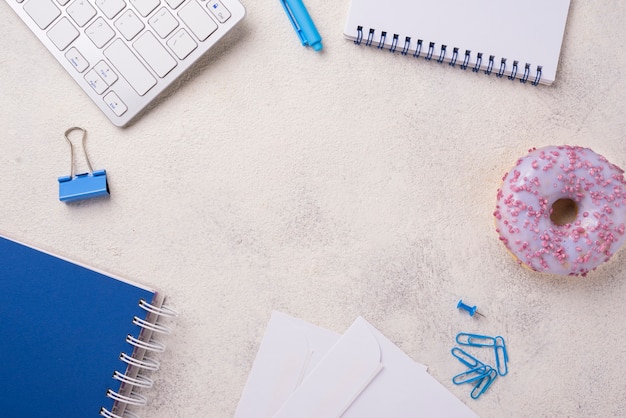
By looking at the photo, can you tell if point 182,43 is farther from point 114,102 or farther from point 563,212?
point 563,212

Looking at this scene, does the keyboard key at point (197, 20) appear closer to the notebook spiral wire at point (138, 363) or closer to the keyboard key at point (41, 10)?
the keyboard key at point (41, 10)

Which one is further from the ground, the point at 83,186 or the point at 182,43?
the point at 182,43

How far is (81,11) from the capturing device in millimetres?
935

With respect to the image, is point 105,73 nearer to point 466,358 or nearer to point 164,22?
point 164,22

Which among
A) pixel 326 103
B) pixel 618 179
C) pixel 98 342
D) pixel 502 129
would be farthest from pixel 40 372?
pixel 618 179

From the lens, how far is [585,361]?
3.21 feet

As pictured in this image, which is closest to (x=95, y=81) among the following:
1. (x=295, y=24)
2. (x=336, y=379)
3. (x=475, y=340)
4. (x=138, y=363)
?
(x=295, y=24)

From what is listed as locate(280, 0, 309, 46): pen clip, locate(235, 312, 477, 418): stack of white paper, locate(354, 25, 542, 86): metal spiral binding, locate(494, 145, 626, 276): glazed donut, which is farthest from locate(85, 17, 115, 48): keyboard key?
locate(494, 145, 626, 276): glazed donut

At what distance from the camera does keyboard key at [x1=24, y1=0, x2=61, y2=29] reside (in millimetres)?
935

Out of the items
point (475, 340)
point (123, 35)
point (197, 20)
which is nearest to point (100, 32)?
point (123, 35)

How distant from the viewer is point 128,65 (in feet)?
3.08

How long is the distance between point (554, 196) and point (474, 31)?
0.27 metres

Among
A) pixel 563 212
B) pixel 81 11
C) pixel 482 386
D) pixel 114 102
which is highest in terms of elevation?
pixel 81 11

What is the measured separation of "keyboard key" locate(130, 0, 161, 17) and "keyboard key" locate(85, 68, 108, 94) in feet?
0.36
